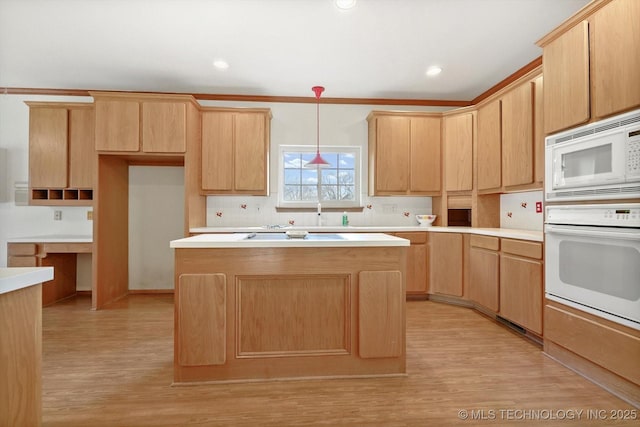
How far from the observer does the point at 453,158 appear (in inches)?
161

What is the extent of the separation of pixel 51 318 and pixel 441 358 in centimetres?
381

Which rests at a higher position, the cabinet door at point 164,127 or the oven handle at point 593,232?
the cabinet door at point 164,127

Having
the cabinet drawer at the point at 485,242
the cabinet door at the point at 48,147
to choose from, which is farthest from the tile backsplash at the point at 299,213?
the cabinet door at the point at 48,147

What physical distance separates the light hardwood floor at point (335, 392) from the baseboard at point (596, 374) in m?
0.05

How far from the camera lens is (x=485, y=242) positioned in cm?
332

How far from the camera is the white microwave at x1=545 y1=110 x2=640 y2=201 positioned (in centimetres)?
182

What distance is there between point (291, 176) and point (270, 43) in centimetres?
186

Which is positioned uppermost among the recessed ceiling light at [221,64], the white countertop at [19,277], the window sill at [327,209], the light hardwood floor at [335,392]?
the recessed ceiling light at [221,64]

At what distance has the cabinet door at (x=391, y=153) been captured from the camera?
13.7ft

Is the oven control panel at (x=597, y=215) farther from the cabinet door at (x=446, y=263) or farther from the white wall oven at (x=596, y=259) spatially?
the cabinet door at (x=446, y=263)

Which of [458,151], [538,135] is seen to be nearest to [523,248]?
[538,135]

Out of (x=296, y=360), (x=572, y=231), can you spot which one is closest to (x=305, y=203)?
(x=296, y=360)

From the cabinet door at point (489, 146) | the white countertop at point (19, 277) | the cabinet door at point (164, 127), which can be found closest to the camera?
the white countertop at point (19, 277)

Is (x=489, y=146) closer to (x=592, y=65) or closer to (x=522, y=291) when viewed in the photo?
(x=592, y=65)
